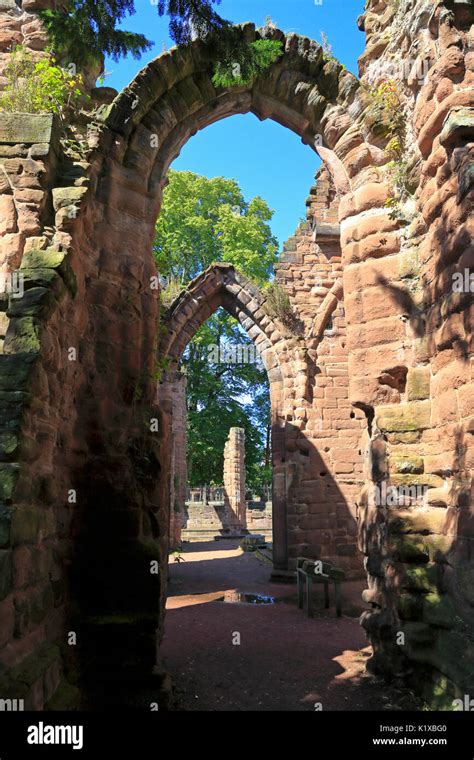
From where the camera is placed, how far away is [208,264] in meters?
27.1

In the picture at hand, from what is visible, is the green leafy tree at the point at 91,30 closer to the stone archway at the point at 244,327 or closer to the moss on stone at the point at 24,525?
the moss on stone at the point at 24,525

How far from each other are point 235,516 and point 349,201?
2133cm

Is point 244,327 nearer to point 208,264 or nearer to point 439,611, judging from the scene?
point 439,611

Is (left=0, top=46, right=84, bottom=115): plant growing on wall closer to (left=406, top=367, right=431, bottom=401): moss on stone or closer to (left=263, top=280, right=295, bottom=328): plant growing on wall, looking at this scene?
(left=406, top=367, right=431, bottom=401): moss on stone

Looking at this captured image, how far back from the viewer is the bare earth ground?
4605mm

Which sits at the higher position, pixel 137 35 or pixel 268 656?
pixel 137 35

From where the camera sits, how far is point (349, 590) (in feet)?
34.1

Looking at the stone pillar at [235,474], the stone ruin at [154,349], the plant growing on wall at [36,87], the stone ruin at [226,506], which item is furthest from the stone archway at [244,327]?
the stone ruin at [226,506]

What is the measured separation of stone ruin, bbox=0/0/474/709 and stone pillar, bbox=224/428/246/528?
18.9 metres

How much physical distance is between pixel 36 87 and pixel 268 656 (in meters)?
5.95

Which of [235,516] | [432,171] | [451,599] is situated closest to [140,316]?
[432,171]

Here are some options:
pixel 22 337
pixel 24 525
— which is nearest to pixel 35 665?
pixel 24 525

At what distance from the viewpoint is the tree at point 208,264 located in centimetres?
2652

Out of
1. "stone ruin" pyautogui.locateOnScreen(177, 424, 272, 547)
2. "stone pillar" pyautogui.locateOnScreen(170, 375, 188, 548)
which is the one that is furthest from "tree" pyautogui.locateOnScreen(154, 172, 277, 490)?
"stone pillar" pyautogui.locateOnScreen(170, 375, 188, 548)
